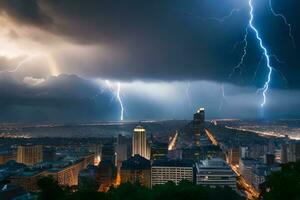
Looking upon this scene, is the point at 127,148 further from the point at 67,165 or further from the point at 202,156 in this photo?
the point at 67,165

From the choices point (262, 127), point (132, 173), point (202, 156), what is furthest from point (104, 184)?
point (262, 127)

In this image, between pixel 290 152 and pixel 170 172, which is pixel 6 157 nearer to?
pixel 170 172

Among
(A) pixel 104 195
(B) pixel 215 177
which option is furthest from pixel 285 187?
(B) pixel 215 177

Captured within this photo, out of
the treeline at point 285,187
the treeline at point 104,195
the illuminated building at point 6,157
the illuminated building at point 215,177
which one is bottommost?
the illuminated building at point 6,157

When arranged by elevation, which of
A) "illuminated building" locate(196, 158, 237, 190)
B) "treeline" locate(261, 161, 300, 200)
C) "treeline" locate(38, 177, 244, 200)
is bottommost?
"illuminated building" locate(196, 158, 237, 190)

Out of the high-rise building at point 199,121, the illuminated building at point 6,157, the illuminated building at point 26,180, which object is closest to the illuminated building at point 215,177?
the illuminated building at point 26,180

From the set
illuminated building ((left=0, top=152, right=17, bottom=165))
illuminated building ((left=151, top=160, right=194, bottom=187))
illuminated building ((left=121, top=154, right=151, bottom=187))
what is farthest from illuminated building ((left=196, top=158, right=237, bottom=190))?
illuminated building ((left=0, top=152, right=17, bottom=165))

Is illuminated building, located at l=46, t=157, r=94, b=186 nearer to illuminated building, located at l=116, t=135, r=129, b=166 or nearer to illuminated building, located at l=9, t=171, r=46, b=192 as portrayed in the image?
illuminated building, located at l=9, t=171, r=46, b=192

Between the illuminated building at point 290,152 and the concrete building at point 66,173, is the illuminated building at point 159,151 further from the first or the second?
the illuminated building at point 290,152
